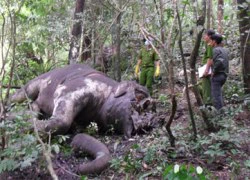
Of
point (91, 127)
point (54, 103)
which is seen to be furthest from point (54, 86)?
point (91, 127)

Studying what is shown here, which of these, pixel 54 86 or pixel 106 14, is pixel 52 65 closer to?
pixel 106 14

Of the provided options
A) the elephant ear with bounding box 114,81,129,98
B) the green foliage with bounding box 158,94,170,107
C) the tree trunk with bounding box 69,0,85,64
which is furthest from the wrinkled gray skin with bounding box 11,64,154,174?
the tree trunk with bounding box 69,0,85,64

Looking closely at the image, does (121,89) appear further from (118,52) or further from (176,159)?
(118,52)

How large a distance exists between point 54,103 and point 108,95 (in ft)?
3.29

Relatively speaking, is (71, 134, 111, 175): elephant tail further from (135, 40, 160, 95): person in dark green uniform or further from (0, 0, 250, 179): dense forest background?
(135, 40, 160, 95): person in dark green uniform

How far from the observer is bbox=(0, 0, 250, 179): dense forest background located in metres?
4.79

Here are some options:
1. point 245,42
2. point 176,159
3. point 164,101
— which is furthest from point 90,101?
point 245,42

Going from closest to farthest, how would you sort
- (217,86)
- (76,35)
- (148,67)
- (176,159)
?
(176,159) → (217,86) → (148,67) → (76,35)

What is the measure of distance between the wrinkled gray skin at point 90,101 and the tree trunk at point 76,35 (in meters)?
3.83

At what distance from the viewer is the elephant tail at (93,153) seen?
16.8ft

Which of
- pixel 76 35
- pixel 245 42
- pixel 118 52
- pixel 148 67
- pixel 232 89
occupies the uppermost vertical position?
pixel 76 35

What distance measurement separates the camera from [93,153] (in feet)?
18.7

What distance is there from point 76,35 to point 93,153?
701cm

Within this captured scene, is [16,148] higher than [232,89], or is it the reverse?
[16,148]
